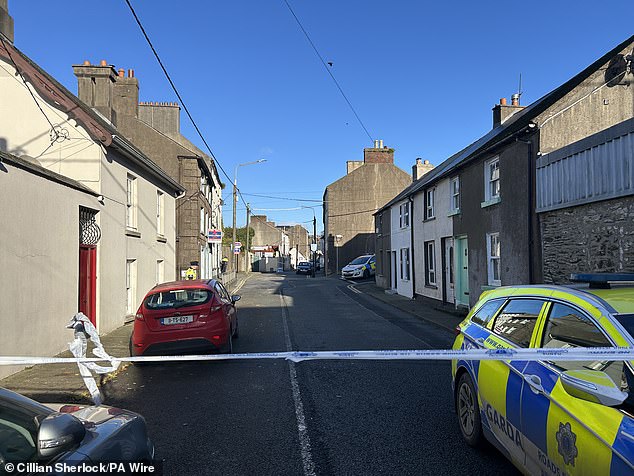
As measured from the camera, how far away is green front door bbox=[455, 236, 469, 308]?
603 inches

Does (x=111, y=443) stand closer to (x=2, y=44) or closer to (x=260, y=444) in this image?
(x=260, y=444)

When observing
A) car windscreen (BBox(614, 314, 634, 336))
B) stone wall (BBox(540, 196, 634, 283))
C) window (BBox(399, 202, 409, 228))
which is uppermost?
window (BBox(399, 202, 409, 228))

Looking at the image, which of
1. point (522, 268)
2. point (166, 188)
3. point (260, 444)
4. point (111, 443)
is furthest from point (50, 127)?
point (522, 268)

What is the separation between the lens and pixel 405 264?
897 inches

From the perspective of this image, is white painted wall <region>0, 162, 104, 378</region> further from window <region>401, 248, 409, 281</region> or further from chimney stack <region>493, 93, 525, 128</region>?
window <region>401, 248, 409, 281</region>

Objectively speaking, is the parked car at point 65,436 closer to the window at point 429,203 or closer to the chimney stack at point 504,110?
the window at point 429,203

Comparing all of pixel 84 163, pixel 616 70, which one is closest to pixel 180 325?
pixel 84 163

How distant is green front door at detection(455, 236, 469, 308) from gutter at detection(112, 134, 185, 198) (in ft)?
34.2

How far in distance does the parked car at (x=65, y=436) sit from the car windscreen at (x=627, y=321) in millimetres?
2958

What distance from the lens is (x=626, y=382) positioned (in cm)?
264

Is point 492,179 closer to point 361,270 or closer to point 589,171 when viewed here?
point 589,171

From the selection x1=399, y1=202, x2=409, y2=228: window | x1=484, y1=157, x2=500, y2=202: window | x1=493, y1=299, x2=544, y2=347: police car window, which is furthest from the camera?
x1=399, y1=202, x2=409, y2=228: window

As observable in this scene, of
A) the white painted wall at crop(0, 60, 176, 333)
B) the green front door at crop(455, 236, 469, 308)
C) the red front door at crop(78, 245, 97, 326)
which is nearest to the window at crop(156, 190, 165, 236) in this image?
the white painted wall at crop(0, 60, 176, 333)

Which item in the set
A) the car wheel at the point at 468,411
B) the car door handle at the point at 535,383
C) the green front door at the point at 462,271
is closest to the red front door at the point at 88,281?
the car wheel at the point at 468,411
